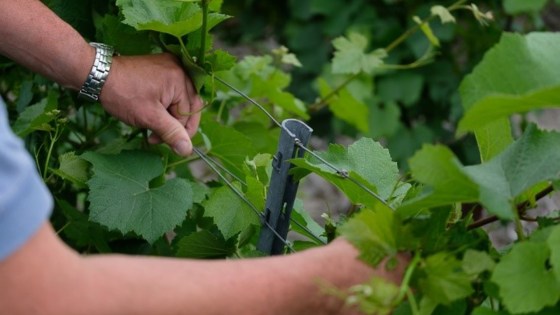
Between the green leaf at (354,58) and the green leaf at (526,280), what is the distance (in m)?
1.32

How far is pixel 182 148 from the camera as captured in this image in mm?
1681

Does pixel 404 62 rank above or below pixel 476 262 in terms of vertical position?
below

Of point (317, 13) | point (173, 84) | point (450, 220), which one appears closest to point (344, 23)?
point (317, 13)

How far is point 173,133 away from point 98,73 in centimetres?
16

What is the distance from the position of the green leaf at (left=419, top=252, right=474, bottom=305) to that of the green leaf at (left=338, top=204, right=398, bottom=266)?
0.16ft

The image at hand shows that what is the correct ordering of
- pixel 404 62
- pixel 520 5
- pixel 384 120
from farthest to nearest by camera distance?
pixel 404 62 → pixel 384 120 → pixel 520 5

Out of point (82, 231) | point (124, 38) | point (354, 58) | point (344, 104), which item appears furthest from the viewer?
point (344, 104)

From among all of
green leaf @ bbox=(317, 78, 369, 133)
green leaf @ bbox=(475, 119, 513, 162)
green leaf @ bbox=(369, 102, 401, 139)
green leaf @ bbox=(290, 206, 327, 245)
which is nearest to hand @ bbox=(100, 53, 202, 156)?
green leaf @ bbox=(290, 206, 327, 245)

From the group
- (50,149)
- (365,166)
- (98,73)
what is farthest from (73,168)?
(365,166)

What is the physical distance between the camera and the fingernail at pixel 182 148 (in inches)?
66.1

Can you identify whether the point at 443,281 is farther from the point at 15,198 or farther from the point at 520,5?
the point at 520,5

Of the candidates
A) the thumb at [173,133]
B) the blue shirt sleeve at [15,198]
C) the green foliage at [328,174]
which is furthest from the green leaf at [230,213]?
the blue shirt sleeve at [15,198]

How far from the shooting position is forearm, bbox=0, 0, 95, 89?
5.32 feet

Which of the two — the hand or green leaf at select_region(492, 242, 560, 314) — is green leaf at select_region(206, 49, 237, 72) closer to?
the hand
